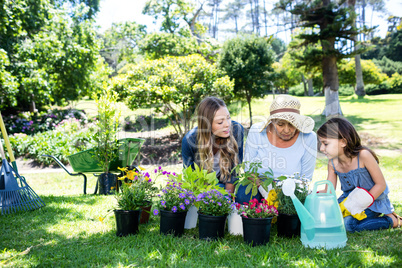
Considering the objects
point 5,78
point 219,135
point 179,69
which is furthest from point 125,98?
point 219,135

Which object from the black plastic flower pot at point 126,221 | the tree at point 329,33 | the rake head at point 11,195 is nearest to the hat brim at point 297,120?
the black plastic flower pot at point 126,221

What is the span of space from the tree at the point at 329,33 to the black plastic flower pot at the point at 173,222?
806 cm

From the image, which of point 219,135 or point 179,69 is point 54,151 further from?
point 219,135

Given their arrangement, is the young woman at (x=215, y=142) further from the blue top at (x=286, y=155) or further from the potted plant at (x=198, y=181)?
the potted plant at (x=198, y=181)

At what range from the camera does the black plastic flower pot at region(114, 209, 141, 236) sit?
2482 millimetres

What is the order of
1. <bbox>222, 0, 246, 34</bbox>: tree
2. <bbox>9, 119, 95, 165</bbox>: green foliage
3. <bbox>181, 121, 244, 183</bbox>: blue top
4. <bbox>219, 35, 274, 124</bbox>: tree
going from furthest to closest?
1. <bbox>222, 0, 246, 34</bbox>: tree
2. <bbox>219, 35, 274, 124</bbox>: tree
3. <bbox>9, 119, 95, 165</bbox>: green foliage
4. <bbox>181, 121, 244, 183</bbox>: blue top

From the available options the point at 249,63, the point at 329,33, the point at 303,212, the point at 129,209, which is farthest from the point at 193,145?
the point at 249,63

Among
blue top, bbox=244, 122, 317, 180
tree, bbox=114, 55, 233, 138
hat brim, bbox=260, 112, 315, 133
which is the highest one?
tree, bbox=114, 55, 233, 138

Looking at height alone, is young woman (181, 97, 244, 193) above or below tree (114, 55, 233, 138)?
below

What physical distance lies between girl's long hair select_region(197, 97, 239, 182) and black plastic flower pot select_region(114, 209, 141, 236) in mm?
745

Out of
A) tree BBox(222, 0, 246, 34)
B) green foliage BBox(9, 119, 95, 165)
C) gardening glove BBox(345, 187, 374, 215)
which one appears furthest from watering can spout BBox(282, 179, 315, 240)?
tree BBox(222, 0, 246, 34)

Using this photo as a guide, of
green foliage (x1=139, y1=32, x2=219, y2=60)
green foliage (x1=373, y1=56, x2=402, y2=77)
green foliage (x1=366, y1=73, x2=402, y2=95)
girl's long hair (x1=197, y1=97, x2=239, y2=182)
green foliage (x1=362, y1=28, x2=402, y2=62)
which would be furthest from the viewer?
green foliage (x1=362, y1=28, x2=402, y2=62)

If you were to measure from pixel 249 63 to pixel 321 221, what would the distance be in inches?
360

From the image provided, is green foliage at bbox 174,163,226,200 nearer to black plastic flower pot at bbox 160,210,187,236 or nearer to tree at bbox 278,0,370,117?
black plastic flower pot at bbox 160,210,187,236
